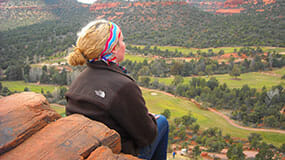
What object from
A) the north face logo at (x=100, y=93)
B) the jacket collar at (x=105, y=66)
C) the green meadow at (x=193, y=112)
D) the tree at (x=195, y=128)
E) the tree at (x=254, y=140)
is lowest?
the green meadow at (x=193, y=112)

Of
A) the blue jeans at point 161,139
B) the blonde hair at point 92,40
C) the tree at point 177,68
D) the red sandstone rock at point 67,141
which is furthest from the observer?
the tree at point 177,68

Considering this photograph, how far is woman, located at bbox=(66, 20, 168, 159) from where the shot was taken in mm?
2121

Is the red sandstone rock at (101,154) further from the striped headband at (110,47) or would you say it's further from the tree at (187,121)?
the tree at (187,121)

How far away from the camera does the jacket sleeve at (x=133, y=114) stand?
212cm

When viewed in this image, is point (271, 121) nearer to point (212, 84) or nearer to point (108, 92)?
point (212, 84)

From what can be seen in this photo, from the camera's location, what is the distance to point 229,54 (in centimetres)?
5075

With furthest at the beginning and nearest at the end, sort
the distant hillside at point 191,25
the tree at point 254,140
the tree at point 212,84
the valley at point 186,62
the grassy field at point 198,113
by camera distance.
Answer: the distant hillside at point 191,25 < the tree at point 212,84 < the valley at point 186,62 < the grassy field at point 198,113 < the tree at point 254,140

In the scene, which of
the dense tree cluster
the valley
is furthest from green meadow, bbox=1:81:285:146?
the dense tree cluster

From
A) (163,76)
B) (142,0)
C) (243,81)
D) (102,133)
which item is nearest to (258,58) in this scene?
(243,81)

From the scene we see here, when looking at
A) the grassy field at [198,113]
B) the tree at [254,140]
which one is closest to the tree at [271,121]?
the grassy field at [198,113]

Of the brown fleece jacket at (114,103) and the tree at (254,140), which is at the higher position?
the brown fleece jacket at (114,103)

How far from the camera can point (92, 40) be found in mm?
2307

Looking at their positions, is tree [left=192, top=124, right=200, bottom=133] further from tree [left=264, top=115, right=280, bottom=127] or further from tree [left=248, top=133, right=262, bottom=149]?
tree [left=264, top=115, right=280, bottom=127]

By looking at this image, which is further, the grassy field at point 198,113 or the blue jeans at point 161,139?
the grassy field at point 198,113
